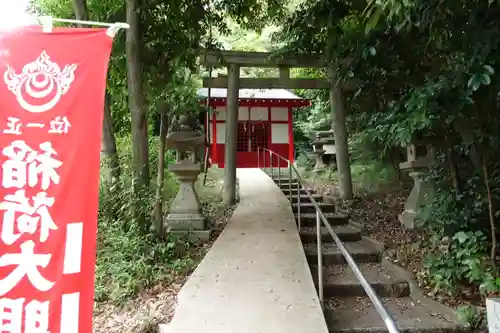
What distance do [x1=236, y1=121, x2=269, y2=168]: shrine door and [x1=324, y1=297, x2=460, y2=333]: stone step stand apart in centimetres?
1144

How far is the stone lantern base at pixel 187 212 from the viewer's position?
18.2 feet

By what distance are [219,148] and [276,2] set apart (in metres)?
7.76

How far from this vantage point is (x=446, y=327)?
351 centimetres

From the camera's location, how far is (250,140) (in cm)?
1562

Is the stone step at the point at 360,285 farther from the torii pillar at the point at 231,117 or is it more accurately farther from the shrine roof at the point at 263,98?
the shrine roof at the point at 263,98

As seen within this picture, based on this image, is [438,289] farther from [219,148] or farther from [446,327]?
[219,148]

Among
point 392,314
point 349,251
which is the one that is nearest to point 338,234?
point 349,251

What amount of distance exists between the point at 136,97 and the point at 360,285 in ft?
11.3

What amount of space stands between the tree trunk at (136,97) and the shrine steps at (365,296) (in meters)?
2.39

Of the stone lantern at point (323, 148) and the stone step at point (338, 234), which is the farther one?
the stone lantern at point (323, 148)

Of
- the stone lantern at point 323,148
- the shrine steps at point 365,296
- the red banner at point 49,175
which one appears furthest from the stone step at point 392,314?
the stone lantern at point 323,148

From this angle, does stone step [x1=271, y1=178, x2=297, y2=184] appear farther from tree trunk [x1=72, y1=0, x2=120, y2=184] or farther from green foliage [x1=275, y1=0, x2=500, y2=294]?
green foliage [x1=275, y1=0, x2=500, y2=294]

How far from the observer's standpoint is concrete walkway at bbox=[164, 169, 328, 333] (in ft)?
9.73

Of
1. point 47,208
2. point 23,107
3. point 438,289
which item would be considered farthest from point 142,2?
point 438,289
